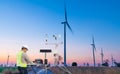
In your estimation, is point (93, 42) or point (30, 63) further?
point (93, 42)

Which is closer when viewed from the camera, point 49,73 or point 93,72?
point 49,73

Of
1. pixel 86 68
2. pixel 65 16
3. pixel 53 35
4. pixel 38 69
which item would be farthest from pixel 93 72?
pixel 38 69

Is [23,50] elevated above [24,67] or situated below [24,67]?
above

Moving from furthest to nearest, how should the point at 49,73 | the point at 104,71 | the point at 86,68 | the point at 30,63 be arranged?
the point at 104,71
the point at 86,68
the point at 49,73
the point at 30,63

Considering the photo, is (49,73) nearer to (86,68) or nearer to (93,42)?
(86,68)

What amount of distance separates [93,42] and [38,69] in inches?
3010

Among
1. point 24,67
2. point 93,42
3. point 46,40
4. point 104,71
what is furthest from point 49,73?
point 93,42

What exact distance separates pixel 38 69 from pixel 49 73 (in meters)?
0.70

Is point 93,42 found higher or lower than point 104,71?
higher

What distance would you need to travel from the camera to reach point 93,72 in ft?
157

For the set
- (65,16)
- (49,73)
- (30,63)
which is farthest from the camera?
(65,16)

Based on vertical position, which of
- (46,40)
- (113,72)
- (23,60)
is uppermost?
(46,40)

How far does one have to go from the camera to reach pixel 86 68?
157 ft

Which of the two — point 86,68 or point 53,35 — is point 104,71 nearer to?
point 86,68
